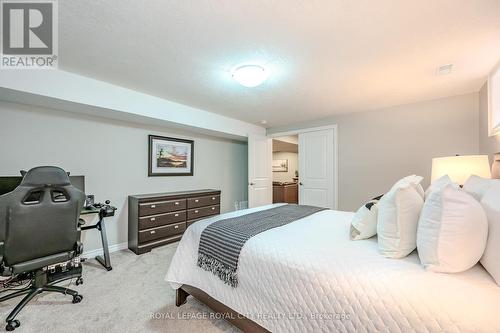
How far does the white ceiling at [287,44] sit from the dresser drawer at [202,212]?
6.61 ft

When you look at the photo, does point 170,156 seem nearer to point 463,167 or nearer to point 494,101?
point 463,167

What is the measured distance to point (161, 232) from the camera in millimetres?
3312

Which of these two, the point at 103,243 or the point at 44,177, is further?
the point at 103,243

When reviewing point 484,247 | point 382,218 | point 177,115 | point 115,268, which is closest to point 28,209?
point 115,268

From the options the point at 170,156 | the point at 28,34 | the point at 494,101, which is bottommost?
the point at 170,156

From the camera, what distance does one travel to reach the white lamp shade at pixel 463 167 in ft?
6.86

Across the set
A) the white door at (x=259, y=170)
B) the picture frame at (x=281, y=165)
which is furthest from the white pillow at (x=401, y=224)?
the picture frame at (x=281, y=165)

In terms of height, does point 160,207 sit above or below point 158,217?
above

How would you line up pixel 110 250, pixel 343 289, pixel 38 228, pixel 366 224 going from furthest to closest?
pixel 110 250 → pixel 38 228 → pixel 366 224 → pixel 343 289

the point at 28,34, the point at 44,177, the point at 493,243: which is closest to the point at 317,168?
the point at 493,243

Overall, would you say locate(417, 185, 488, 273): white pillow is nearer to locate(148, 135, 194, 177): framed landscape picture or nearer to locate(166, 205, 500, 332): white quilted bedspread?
locate(166, 205, 500, 332): white quilted bedspread

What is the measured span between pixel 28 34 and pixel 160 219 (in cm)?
250

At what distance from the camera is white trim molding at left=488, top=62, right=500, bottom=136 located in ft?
6.87

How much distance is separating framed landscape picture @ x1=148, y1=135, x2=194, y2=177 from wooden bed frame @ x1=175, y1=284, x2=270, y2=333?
227 cm
